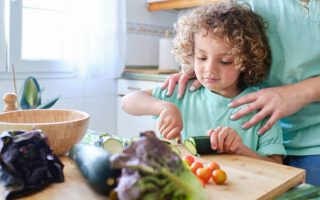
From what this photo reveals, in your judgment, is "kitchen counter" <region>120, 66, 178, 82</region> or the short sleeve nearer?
the short sleeve

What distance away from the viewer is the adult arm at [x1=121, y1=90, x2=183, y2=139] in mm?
873

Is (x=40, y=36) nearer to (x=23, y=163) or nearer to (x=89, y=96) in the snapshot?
(x=89, y=96)

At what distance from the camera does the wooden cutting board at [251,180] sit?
1.69 ft

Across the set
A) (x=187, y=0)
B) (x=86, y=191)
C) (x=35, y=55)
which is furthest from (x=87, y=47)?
(x=86, y=191)

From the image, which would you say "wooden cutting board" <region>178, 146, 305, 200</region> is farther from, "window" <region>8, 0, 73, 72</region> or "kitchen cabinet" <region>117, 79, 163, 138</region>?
"window" <region>8, 0, 73, 72</region>

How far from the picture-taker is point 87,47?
203cm

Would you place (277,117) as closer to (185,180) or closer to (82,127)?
(82,127)

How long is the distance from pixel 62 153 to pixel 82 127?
7cm

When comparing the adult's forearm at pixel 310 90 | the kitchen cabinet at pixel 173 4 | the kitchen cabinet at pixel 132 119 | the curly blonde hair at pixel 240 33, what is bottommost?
the kitchen cabinet at pixel 132 119

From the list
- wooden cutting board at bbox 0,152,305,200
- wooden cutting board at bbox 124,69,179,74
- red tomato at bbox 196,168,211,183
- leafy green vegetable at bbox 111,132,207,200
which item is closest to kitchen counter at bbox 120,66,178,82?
wooden cutting board at bbox 124,69,179,74

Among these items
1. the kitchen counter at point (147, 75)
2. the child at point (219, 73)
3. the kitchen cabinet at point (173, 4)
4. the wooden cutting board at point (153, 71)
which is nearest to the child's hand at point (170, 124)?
the child at point (219, 73)

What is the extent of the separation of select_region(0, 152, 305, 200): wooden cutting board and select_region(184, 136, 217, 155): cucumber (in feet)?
0.11


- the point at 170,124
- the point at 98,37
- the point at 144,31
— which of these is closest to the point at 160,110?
the point at 170,124

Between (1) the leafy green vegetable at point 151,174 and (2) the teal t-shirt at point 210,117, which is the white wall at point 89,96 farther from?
(1) the leafy green vegetable at point 151,174
